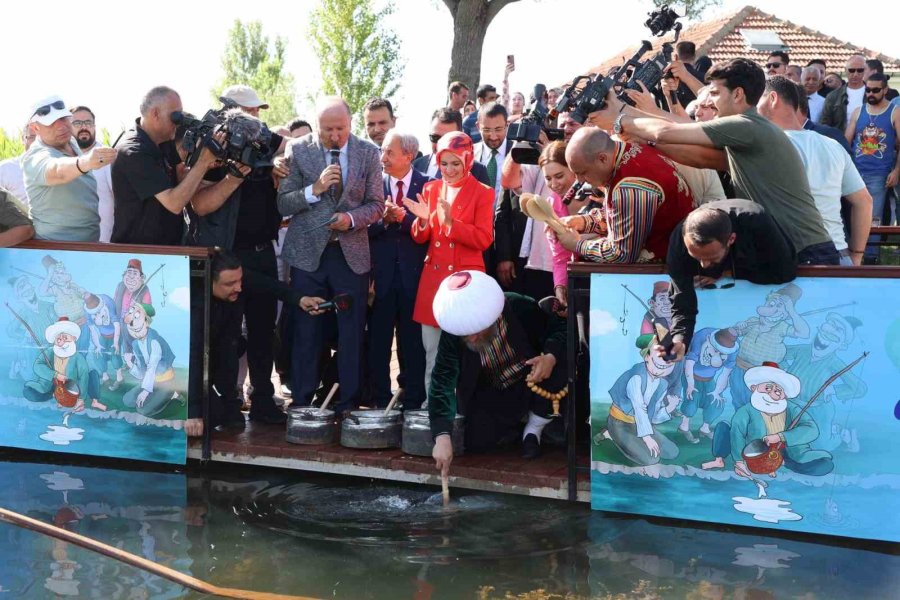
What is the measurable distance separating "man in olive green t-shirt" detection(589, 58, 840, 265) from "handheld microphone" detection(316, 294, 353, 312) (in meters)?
2.08

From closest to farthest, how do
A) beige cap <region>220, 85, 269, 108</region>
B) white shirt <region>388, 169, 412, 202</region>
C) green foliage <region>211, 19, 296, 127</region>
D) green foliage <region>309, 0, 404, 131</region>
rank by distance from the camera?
white shirt <region>388, 169, 412, 202</region>, beige cap <region>220, 85, 269, 108</region>, green foliage <region>309, 0, 404, 131</region>, green foliage <region>211, 19, 296, 127</region>

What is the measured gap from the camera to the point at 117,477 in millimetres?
5801

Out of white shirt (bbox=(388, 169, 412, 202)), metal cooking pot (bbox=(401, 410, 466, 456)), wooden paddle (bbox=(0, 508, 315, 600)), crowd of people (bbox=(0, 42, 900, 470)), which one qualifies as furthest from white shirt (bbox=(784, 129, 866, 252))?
wooden paddle (bbox=(0, 508, 315, 600))

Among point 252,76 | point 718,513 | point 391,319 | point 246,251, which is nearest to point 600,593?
point 718,513

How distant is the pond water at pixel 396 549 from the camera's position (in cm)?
415

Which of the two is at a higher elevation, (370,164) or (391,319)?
(370,164)

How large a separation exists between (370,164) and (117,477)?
2.43 meters

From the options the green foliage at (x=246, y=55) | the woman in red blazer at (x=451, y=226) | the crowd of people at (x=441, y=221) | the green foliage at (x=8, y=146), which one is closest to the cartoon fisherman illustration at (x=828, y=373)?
the crowd of people at (x=441, y=221)

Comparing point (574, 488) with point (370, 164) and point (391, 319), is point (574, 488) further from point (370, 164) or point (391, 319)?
point (370, 164)

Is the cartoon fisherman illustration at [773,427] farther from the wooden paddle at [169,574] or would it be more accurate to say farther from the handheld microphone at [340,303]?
the handheld microphone at [340,303]

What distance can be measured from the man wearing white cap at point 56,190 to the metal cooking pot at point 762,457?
165 inches

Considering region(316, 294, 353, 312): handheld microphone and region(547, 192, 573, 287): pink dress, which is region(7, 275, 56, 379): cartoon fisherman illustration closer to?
region(316, 294, 353, 312): handheld microphone

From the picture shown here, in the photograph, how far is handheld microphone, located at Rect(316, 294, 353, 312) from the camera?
19.9ft

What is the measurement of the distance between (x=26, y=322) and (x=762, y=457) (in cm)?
438
